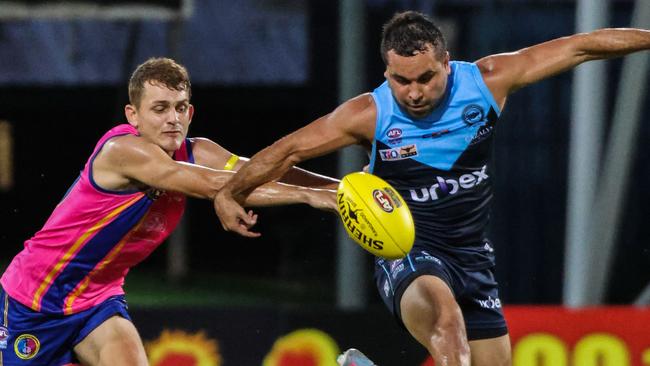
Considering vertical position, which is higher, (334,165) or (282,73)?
(282,73)

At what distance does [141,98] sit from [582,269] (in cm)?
328

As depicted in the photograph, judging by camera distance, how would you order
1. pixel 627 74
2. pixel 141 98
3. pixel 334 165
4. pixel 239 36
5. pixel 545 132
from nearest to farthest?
pixel 141 98
pixel 627 74
pixel 545 132
pixel 334 165
pixel 239 36

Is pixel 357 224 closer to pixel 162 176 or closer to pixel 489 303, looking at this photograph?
pixel 162 176

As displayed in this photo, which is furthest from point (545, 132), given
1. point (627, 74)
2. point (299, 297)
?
point (299, 297)

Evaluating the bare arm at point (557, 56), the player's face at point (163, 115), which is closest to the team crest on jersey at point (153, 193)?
the player's face at point (163, 115)

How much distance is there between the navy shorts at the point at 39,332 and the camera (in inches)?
211

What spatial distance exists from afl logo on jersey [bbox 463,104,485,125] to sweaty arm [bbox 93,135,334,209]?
2.13 feet

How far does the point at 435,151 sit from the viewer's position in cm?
525

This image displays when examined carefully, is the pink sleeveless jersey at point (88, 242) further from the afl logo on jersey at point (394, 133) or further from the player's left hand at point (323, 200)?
the afl logo on jersey at point (394, 133)

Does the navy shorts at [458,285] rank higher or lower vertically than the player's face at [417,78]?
lower

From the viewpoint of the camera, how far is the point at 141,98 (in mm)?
5281

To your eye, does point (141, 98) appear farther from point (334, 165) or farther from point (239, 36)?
point (239, 36)

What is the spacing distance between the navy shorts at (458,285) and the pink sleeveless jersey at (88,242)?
0.96 m

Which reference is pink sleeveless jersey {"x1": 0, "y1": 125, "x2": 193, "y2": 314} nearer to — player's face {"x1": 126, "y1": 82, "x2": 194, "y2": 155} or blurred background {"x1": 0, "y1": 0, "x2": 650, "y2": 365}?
player's face {"x1": 126, "y1": 82, "x2": 194, "y2": 155}
